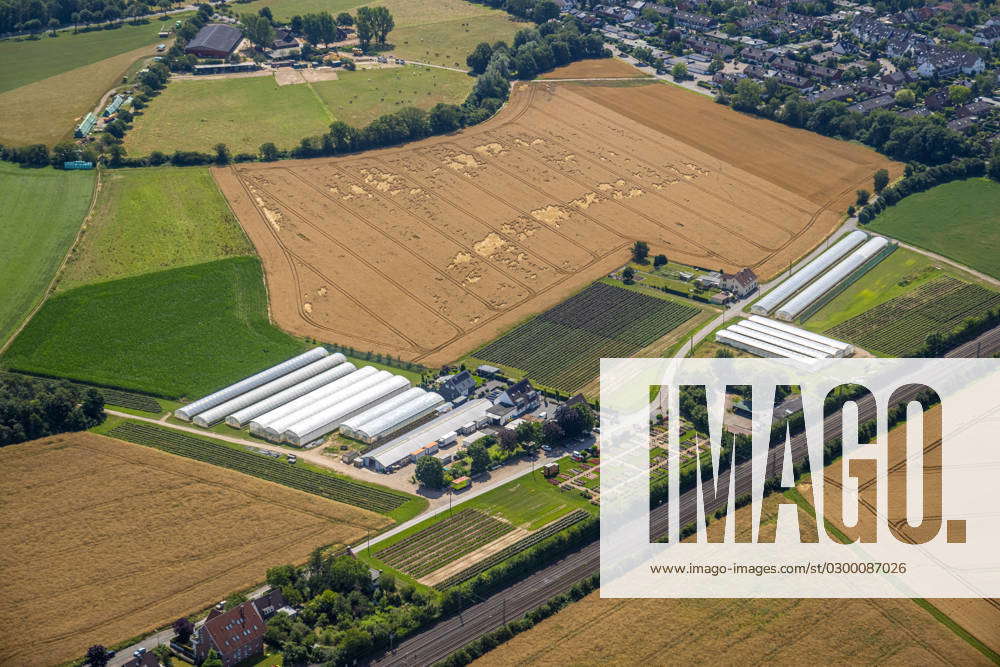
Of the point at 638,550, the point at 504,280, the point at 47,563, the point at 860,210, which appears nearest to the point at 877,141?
the point at 860,210

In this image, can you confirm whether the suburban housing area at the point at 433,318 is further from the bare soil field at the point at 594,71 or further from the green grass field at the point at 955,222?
the bare soil field at the point at 594,71

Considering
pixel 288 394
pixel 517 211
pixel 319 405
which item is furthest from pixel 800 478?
pixel 517 211

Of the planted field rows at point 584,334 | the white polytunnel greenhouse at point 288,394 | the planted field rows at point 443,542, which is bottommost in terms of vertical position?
the planted field rows at point 443,542

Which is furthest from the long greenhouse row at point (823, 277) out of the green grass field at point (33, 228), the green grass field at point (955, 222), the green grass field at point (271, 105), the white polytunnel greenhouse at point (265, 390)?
the green grass field at point (33, 228)

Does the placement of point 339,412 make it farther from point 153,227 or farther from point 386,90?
point 386,90

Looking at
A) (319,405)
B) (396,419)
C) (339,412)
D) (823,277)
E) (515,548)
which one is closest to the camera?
(515,548)

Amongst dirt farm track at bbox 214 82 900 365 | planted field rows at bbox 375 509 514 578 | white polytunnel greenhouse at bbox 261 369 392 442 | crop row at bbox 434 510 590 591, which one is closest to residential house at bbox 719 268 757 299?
dirt farm track at bbox 214 82 900 365
